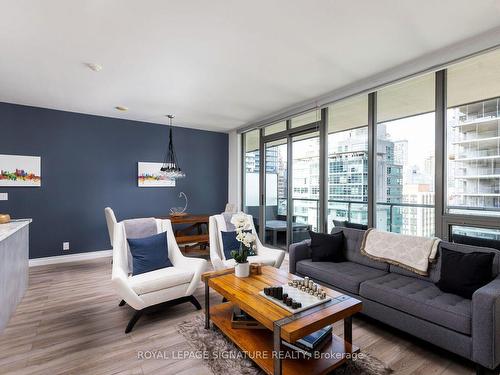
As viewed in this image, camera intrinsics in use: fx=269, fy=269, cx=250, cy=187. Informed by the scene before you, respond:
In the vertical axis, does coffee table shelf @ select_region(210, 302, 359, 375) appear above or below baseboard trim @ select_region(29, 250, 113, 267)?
above

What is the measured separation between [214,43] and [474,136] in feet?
9.34

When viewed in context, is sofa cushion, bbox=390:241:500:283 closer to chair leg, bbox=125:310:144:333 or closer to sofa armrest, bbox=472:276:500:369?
sofa armrest, bbox=472:276:500:369

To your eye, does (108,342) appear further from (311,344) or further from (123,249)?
Result: (311,344)

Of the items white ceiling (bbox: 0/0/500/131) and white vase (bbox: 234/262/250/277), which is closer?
white ceiling (bbox: 0/0/500/131)

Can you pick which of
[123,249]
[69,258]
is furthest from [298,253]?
[69,258]

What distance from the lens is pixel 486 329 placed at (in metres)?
1.74

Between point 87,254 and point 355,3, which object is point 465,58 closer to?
point 355,3

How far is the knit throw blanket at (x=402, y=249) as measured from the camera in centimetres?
253

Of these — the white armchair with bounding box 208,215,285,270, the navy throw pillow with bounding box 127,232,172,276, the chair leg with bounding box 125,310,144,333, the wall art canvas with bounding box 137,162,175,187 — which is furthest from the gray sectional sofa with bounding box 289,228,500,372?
the wall art canvas with bounding box 137,162,175,187

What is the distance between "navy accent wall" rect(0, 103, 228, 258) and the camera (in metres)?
4.52

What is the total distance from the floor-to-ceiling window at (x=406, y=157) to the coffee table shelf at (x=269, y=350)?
1.99 metres

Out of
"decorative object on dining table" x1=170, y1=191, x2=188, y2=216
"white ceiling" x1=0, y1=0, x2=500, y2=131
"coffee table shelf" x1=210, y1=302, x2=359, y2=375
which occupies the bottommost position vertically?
"coffee table shelf" x1=210, y1=302, x2=359, y2=375

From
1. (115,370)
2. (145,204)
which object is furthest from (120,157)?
(115,370)

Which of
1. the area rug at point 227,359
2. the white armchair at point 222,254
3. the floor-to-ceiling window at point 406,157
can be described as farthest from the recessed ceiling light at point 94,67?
the floor-to-ceiling window at point 406,157
